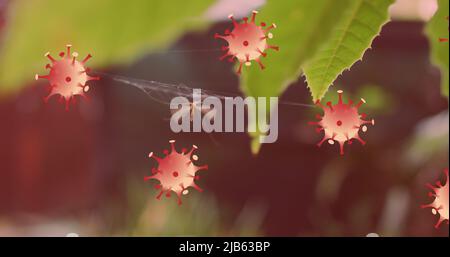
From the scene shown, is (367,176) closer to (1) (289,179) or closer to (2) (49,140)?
(1) (289,179)

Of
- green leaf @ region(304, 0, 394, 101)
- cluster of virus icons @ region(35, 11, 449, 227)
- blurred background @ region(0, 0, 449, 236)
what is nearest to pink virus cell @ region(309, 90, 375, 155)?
cluster of virus icons @ region(35, 11, 449, 227)

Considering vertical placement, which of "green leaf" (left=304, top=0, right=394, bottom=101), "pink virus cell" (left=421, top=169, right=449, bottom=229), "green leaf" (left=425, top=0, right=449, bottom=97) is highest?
"green leaf" (left=425, top=0, right=449, bottom=97)

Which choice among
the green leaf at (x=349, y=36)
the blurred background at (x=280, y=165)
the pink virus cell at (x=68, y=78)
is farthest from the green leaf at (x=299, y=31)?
the blurred background at (x=280, y=165)

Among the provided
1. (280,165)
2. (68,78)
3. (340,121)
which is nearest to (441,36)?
(340,121)

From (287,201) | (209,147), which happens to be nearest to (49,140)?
(209,147)

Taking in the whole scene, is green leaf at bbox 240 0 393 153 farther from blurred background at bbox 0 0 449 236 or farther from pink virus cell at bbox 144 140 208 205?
blurred background at bbox 0 0 449 236

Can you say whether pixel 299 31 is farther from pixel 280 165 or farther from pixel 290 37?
pixel 280 165
